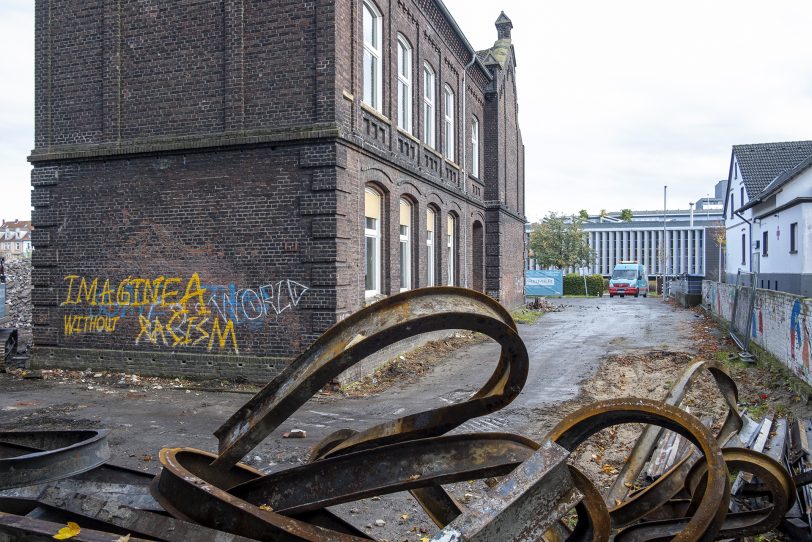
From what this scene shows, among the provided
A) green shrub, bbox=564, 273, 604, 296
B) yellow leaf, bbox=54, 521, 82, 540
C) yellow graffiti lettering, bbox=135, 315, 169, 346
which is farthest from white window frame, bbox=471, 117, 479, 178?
green shrub, bbox=564, 273, 604, 296

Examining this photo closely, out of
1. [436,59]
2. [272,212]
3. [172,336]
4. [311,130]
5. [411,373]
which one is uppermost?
[436,59]

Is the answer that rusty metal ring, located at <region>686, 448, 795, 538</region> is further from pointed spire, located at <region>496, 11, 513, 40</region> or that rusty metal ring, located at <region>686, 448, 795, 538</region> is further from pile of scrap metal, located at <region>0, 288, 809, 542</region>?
pointed spire, located at <region>496, 11, 513, 40</region>

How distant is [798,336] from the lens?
1044cm

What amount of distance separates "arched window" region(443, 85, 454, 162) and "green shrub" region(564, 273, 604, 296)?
1391 inches

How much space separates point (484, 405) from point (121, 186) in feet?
35.9

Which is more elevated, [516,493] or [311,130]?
[311,130]

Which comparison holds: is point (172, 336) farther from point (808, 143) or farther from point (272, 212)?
point (808, 143)

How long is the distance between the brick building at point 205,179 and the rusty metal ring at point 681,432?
26.7 feet

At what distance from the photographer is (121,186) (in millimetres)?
12609

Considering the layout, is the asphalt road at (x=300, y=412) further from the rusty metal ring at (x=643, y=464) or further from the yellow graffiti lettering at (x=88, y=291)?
the yellow graffiti lettering at (x=88, y=291)

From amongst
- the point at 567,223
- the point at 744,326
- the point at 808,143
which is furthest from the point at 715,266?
the point at 744,326

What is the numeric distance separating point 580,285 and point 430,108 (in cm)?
3793

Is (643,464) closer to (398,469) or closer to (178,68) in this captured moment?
(398,469)

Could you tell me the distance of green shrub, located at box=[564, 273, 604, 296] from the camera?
52.9 metres
